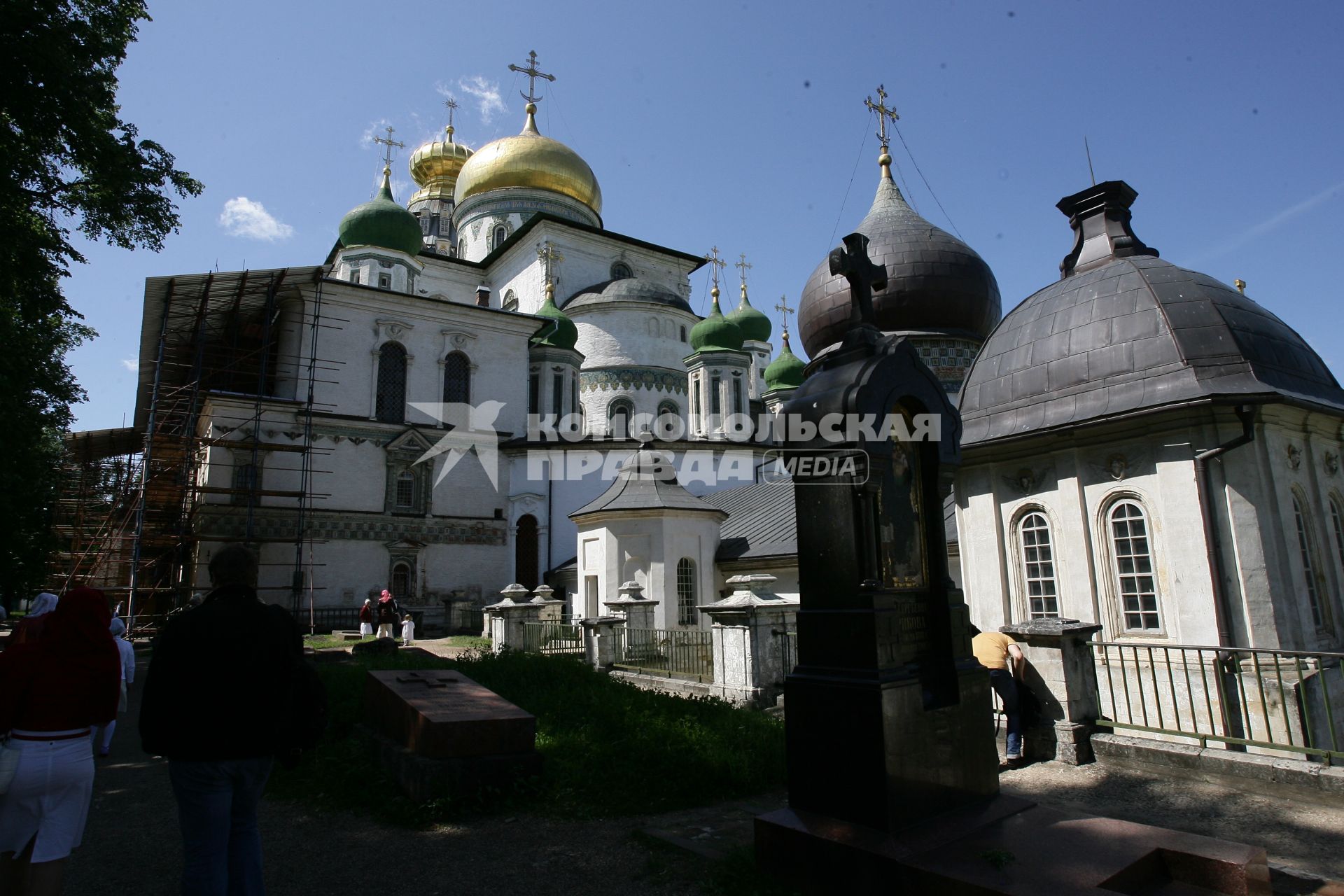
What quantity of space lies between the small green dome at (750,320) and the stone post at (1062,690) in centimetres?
3243

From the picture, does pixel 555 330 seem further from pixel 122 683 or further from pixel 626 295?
pixel 122 683

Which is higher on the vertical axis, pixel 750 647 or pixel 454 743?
pixel 750 647

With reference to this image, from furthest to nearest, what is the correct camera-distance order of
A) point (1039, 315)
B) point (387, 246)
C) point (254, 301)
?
1. point (387, 246)
2. point (254, 301)
3. point (1039, 315)

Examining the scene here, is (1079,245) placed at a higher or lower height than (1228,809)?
higher

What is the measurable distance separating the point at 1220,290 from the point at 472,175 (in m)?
32.5

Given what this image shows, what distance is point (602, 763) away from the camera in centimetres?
627

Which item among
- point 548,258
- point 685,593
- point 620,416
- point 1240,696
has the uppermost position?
point 548,258

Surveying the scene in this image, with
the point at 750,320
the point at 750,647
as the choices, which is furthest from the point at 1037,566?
the point at 750,320

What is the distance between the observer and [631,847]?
4812mm

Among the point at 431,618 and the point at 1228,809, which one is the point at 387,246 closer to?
the point at 431,618

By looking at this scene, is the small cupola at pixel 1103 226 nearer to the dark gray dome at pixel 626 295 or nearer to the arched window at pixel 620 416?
the arched window at pixel 620 416

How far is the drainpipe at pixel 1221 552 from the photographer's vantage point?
7.83 m

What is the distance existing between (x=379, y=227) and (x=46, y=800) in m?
28.1

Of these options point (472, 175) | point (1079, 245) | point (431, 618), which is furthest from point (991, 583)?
point (472, 175)
